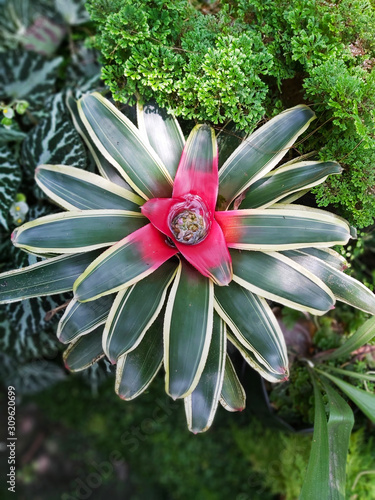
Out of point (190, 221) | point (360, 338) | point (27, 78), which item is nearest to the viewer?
point (190, 221)

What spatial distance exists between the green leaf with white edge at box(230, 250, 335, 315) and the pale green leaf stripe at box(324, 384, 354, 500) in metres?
0.27

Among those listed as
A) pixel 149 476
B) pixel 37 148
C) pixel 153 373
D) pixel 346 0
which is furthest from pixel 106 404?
pixel 346 0

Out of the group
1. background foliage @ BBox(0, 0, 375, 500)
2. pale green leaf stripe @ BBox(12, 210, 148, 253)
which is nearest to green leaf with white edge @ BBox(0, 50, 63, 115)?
background foliage @ BBox(0, 0, 375, 500)

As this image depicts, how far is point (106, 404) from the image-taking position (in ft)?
5.26

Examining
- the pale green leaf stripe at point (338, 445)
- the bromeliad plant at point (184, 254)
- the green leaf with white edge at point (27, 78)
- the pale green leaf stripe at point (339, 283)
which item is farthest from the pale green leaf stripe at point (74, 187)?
the pale green leaf stripe at point (338, 445)

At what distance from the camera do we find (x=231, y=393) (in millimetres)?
838

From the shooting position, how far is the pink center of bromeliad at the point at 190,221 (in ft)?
2.33

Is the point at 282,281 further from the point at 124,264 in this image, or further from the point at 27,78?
the point at 27,78

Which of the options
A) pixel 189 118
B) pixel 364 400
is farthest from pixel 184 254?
pixel 364 400

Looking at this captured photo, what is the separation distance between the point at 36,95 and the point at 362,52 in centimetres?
89

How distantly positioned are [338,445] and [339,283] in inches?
13.1

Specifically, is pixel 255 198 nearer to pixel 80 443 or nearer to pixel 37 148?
pixel 37 148

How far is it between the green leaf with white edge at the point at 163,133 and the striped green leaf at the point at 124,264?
155mm

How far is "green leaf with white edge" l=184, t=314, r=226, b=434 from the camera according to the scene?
76cm
